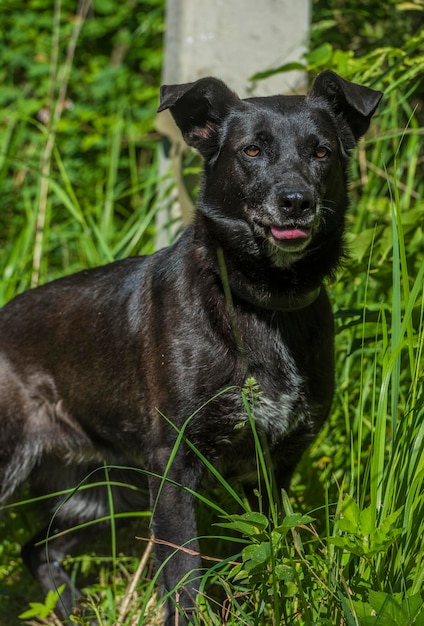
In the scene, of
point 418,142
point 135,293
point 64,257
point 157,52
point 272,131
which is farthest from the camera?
point 157,52

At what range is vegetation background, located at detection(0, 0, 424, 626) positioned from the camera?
2426mm

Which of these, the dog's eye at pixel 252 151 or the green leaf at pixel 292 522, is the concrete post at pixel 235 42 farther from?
the green leaf at pixel 292 522

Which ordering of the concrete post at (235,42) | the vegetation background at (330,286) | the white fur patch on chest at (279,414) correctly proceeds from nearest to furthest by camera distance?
the vegetation background at (330,286) → the white fur patch on chest at (279,414) → the concrete post at (235,42)

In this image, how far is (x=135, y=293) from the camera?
10.9 feet

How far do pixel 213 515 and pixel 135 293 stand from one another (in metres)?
0.97

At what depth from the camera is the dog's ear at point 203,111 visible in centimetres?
314

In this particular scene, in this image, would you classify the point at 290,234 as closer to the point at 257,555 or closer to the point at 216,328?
the point at 216,328

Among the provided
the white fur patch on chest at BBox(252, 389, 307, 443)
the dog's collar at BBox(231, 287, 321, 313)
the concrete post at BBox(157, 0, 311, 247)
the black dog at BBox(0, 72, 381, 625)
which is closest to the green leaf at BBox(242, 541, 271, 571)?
the black dog at BBox(0, 72, 381, 625)

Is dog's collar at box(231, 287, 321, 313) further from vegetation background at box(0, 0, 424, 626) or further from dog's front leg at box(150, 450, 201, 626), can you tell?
dog's front leg at box(150, 450, 201, 626)

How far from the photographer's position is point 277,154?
9.75ft

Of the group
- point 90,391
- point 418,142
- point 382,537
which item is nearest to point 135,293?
point 90,391

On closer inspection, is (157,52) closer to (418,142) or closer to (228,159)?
(418,142)

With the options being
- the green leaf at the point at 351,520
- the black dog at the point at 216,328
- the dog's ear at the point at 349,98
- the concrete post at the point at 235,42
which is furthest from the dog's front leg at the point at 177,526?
the concrete post at the point at 235,42

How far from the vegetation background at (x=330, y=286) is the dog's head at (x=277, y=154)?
8.8 inches
